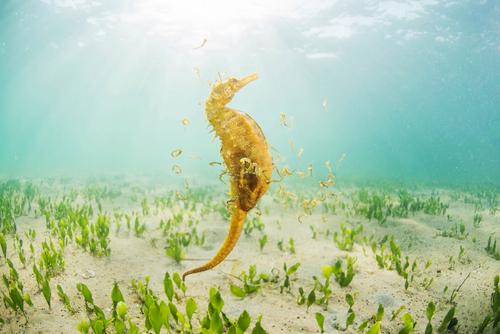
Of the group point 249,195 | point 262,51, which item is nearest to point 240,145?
point 249,195

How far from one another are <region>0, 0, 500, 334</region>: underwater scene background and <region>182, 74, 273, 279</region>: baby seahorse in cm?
1

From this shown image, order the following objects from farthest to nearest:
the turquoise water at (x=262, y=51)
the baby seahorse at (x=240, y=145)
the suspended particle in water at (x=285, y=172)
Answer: the turquoise water at (x=262, y=51), the suspended particle in water at (x=285, y=172), the baby seahorse at (x=240, y=145)

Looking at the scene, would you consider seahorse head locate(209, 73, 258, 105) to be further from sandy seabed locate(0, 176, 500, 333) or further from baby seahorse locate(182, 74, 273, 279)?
sandy seabed locate(0, 176, 500, 333)

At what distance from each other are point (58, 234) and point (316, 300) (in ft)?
13.3

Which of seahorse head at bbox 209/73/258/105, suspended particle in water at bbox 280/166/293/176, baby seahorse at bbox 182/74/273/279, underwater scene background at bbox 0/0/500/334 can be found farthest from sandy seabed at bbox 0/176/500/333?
seahorse head at bbox 209/73/258/105

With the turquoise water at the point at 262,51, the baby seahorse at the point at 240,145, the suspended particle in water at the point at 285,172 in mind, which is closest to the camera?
the baby seahorse at the point at 240,145

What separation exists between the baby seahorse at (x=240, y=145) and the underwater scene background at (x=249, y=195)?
13 mm

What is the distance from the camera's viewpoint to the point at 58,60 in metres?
37.0

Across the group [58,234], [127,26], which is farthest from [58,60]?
[58,234]

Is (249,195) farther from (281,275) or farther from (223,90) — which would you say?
(281,275)

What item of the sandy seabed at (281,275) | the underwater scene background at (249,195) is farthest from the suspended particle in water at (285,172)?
the sandy seabed at (281,275)

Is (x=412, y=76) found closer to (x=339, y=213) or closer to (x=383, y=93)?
(x=383, y=93)

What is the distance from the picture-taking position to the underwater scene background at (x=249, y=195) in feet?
8.98

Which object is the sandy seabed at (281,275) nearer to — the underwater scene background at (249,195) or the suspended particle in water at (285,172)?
the underwater scene background at (249,195)
